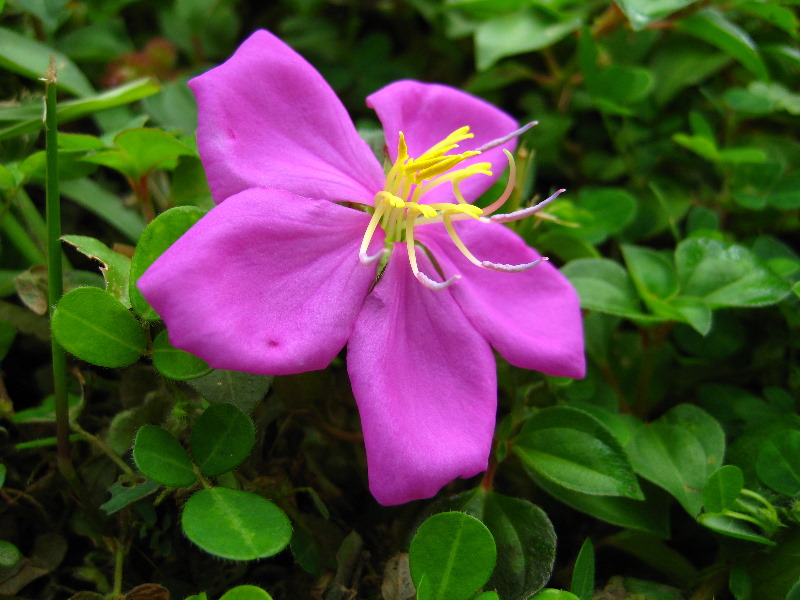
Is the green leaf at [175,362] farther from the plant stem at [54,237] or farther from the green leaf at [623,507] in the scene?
the green leaf at [623,507]

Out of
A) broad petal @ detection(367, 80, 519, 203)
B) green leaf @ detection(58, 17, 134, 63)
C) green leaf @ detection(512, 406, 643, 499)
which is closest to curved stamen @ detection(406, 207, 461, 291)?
broad petal @ detection(367, 80, 519, 203)

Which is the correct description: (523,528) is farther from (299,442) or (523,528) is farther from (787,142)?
(787,142)

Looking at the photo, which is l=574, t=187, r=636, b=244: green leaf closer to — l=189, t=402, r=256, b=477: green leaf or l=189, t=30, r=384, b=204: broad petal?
l=189, t=30, r=384, b=204: broad petal

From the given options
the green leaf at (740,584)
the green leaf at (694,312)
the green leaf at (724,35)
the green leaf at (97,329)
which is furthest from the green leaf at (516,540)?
the green leaf at (724,35)

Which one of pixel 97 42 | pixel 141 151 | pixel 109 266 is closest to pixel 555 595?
pixel 109 266

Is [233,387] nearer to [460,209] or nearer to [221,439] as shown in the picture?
[221,439]

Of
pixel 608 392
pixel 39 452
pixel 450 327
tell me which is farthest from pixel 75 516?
pixel 608 392
